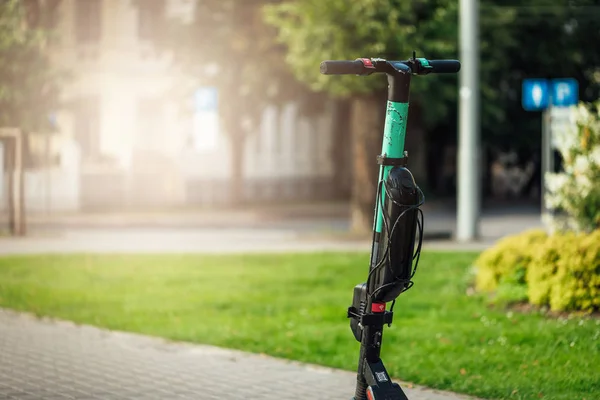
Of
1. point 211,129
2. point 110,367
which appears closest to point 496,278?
point 110,367

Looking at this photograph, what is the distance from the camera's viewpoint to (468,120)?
21234mm

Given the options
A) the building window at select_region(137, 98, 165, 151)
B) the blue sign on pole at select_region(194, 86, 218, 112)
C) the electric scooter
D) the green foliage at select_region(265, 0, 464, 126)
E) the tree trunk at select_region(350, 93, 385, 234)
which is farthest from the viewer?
the building window at select_region(137, 98, 165, 151)

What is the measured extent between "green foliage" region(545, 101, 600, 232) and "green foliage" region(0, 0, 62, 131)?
12.9 m

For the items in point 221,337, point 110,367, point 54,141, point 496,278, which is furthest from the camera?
point 54,141

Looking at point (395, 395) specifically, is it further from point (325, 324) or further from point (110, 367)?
point (325, 324)

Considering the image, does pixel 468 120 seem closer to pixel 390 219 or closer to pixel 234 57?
pixel 234 57

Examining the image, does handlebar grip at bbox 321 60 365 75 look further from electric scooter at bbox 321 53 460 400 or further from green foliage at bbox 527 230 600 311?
green foliage at bbox 527 230 600 311

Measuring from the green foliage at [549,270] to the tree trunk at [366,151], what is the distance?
996 cm

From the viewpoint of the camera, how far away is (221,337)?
1063 centimetres

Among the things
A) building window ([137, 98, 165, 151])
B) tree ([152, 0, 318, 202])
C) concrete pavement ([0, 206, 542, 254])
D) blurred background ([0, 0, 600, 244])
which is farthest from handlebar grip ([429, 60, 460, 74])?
building window ([137, 98, 165, 151])

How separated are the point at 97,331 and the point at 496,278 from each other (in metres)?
3.96

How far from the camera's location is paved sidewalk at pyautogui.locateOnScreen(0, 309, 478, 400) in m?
7.98

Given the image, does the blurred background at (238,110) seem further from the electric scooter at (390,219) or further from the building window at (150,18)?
the electric scooter at (390,219)

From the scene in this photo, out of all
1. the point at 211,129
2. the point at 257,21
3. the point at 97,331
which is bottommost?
the point at 97,331
